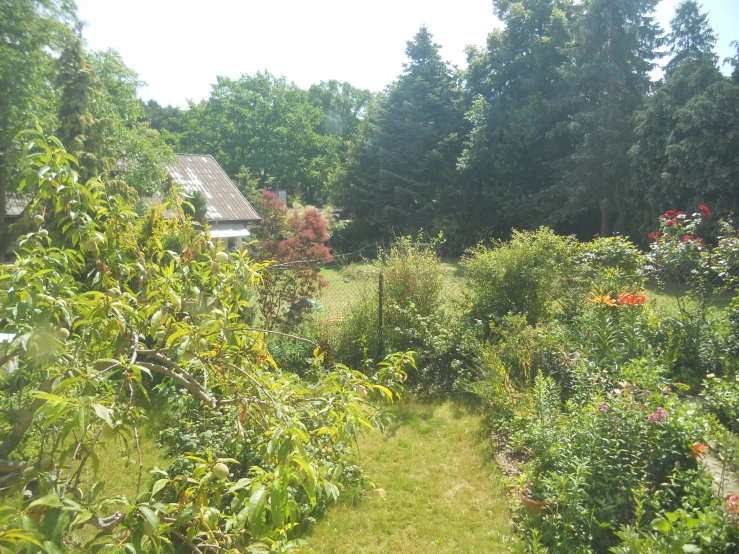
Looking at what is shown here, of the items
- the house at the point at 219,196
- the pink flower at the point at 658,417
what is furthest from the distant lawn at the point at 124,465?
the house at the point at 219,196

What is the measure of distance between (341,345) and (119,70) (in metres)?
18.8

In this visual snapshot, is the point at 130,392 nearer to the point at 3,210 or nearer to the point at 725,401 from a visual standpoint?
the point at 725,401

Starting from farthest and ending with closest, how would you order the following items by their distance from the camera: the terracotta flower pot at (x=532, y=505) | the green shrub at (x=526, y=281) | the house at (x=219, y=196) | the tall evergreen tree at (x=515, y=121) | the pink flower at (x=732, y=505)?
the house at (x=219, y=196) < the tall evergreen tree at (x=515, y=121) < the green shrub at (x=526, y=281) < the terracotta flower pot at (x=532, y=505) < the pink flower at (x=732, y=505)

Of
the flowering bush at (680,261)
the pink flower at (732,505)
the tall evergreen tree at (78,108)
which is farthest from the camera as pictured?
the tall evergreen tree at (78,108)

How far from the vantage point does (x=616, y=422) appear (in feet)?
11.2

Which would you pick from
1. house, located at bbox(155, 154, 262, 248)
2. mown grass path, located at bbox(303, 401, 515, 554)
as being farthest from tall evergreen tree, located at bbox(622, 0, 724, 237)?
house, located at bbox(155, 154, 262, 248)

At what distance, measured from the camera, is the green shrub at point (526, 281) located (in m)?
6.98

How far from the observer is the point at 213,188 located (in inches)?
928

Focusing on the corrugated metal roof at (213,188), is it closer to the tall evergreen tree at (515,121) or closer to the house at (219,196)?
the house at (219,196)

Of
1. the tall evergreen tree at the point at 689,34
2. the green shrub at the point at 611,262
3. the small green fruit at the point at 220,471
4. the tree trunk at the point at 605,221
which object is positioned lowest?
the small green fruit at the point at 220,471

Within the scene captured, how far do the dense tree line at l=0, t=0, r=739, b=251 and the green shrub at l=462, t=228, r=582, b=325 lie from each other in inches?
335

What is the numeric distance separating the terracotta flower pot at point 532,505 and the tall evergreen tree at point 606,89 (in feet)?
54.7

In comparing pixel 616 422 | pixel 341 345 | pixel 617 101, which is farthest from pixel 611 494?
pixel 617 101

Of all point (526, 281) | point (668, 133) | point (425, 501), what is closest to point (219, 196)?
point (668, 133)
